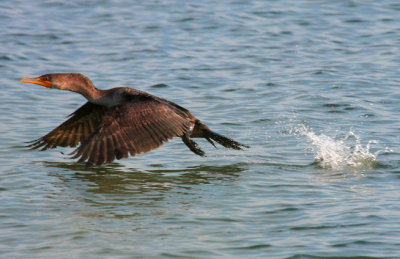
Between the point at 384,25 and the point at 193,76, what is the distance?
507 centimetres

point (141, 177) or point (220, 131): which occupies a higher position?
point (220, 131)

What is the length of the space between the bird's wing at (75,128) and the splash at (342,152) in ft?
8.53

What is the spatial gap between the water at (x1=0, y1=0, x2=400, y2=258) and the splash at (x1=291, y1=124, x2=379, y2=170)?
0.09 ft

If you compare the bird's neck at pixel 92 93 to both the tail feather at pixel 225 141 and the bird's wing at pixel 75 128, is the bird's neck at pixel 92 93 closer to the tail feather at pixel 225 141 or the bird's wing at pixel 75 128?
the bird's wing at pixel 75 128

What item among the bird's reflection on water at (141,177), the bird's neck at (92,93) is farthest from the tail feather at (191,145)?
the bird's neck at (92,93)

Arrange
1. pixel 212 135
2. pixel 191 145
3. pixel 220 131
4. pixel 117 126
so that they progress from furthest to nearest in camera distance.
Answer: pixel 220 131
pixel 212 135
pixel 191 145
pixel 117 126

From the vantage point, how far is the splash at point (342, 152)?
325 inches

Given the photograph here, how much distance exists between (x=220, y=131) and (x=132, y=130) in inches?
94.8

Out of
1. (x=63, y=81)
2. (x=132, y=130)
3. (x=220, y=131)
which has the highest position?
(x=63, y=81)

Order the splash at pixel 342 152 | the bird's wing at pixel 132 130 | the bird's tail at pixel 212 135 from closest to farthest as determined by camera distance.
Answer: the bird's wing at pixel 132 130, the splash at pixel 342 152, the bird's tail at pixel 212 135

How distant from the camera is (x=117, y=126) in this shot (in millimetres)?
7461

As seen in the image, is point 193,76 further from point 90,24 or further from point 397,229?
point 397,229

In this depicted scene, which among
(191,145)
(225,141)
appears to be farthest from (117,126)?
(225,141)

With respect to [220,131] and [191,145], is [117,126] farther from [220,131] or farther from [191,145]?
[220,131]
